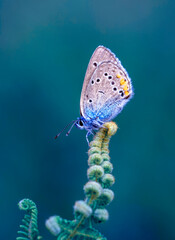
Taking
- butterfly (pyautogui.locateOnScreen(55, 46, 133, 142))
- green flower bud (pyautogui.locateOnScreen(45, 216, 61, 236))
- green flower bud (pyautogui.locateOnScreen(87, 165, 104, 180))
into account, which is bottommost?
green flower bud (pyautogui.locateOnScreen(45, 216, 61, 236))

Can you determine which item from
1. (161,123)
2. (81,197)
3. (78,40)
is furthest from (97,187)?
(78,40)

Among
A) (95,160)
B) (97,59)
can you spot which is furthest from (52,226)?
(97,59)

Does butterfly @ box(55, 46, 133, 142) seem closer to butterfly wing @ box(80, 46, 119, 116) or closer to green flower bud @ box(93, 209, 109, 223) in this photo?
butterfly wing @ box(80, 46, 119, 116)

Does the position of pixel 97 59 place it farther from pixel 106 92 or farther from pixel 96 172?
pixel 96 172

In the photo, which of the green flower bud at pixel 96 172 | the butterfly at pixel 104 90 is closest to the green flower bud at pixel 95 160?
the green flower bud at pixel 96 172

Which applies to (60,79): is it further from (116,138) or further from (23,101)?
(116,138)

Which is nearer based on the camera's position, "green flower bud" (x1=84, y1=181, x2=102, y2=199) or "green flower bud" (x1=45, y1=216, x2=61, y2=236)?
"green flower bud" (x1=45, y1=216, x2=61, y2=236)

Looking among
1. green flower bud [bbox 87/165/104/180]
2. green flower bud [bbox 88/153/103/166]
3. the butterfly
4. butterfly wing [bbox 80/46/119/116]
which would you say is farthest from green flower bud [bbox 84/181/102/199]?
butterfly wing [bbox 80/46/119/116]
